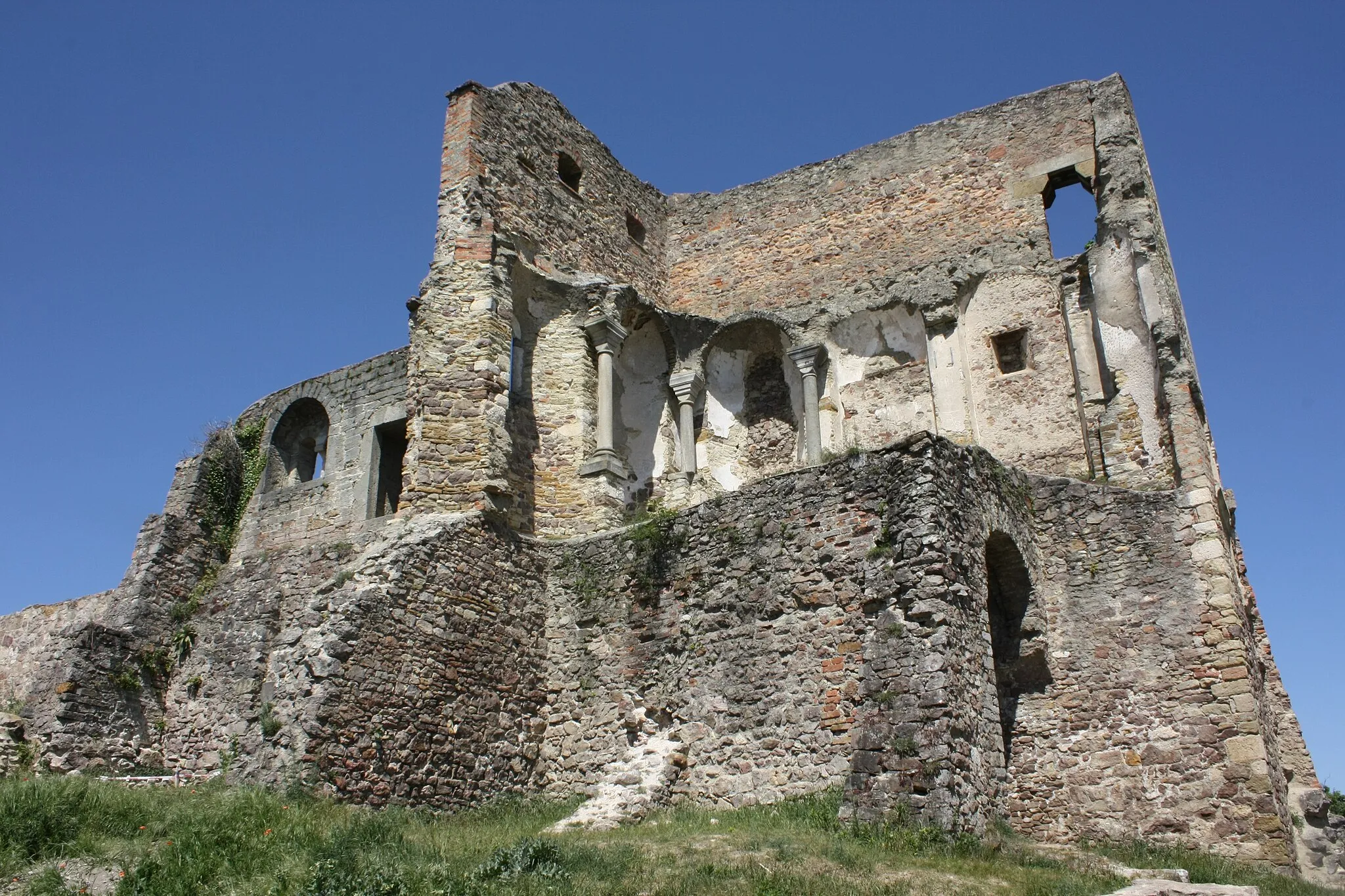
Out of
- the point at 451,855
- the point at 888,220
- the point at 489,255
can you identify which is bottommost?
the point at 451,855

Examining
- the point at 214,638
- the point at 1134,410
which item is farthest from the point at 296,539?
the point at 1134,410

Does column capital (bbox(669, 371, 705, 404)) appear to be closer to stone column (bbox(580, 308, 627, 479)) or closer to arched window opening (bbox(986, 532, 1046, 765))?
stone column (bbox(580, 308, 627, 479))

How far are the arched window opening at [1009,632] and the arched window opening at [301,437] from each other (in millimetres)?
12374

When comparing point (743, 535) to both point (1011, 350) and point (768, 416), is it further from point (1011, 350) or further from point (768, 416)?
point (768, 416)

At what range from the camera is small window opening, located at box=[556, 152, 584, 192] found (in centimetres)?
1762

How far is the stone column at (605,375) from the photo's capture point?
15375 mm

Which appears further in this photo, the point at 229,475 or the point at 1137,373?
the point at 229,475

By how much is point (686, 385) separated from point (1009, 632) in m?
7.83

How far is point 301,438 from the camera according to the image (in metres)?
20.0

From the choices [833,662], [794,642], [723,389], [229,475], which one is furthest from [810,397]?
[229,475]

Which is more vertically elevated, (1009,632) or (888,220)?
(888,220)

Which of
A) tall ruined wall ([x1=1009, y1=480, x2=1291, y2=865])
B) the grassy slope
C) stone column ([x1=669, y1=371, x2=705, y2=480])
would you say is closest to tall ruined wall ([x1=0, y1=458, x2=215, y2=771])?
the grassy slope

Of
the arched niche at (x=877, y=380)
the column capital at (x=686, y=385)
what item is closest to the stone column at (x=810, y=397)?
the arched niche at (x=877, y=380)

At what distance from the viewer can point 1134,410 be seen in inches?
556
